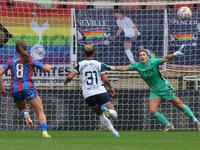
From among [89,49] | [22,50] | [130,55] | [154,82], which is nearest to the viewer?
[22,50]

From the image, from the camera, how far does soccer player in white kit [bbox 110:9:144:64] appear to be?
46.3ft

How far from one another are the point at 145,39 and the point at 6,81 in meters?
4.41

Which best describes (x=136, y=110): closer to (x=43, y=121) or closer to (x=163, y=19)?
(x=163, y=19)

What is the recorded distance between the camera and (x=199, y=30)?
1373 cm

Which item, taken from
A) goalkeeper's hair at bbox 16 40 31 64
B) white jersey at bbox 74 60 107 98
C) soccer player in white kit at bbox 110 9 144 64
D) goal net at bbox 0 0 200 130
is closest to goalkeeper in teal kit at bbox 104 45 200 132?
white jersey at bbox 74 60 107 98

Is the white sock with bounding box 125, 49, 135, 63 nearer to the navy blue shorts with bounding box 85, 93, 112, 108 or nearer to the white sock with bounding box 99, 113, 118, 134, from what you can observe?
the white sock with bounding box 99, 113, 118, 134

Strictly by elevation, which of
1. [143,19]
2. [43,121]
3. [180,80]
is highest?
[143,19]

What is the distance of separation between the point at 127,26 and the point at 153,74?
13.8 ft

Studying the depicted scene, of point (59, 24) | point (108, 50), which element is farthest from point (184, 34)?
point (59, 24)

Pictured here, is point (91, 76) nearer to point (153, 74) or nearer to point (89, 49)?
point (89, 49)

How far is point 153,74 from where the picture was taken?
10.3 m

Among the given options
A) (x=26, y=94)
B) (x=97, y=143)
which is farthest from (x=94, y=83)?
(x=97, y=143)

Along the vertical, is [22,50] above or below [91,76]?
above

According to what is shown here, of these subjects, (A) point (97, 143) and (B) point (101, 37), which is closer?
(A) point (97, 143)
